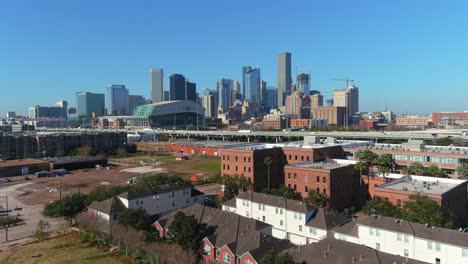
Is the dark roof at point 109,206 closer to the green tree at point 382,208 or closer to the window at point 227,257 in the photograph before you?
the window at point 227,257

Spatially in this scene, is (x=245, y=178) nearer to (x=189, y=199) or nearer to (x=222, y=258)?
(x=189, y=199)

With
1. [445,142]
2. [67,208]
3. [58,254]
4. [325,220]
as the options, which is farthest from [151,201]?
[445,142]

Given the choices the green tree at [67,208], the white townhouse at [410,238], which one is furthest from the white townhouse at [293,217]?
the green tree at [67,208]

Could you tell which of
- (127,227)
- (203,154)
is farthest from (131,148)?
(127,227)

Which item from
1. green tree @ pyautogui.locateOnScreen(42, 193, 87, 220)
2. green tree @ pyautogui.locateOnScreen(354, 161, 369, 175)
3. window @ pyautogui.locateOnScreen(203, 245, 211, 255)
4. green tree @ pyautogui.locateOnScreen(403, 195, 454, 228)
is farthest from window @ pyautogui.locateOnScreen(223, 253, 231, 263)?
green tree @ pyautogui.locateOnScreen(354, 161, 369, 175)

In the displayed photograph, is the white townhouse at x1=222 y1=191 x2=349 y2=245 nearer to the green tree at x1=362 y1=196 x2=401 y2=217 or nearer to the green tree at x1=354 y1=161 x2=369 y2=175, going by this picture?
the green tree at x1=362 y1=196 x2=401 y2=217

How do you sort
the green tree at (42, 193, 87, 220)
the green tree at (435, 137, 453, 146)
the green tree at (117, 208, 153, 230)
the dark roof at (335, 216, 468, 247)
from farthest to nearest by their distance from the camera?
the green tree at (435, 137, 453, 146)
the green tree at (42, 193, 87, 220)
the green tree at (117, 208, 153, 230)
the dark roof at (335, 216, 468, 247)
